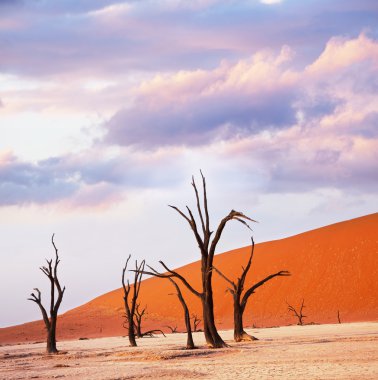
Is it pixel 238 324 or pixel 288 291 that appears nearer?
pixel 238 324

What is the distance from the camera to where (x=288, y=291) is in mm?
78875

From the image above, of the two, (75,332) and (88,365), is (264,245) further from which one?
(88,365)

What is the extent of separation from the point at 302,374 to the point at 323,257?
7038cm

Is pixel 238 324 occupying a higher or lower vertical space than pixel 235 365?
higher

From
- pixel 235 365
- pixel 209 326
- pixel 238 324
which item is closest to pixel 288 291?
pixel 238 324

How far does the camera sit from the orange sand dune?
231 ft

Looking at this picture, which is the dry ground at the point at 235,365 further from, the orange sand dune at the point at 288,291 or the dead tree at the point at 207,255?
the orange sand dune at the point at 288,291

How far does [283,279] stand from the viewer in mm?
83250

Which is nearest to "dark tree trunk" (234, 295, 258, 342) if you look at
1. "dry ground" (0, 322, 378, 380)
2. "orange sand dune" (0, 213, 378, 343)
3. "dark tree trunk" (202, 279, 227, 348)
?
"dark tree trunk" (202, 279, 227, 348)

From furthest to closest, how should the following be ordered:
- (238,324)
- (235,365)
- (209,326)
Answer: (238,324)
(209,326)
(235,365)

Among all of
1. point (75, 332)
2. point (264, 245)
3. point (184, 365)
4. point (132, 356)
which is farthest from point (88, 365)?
point (264, 245)

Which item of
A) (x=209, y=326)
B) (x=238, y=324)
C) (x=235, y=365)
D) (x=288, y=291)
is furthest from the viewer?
(x=288, y=291)

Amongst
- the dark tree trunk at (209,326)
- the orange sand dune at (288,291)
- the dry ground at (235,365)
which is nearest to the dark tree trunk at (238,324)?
the dark tree trunk at (209,326)

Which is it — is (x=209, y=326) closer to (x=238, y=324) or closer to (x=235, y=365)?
(x=238, y=324)
